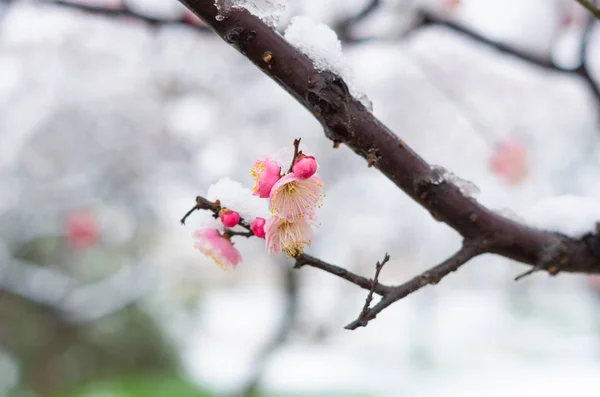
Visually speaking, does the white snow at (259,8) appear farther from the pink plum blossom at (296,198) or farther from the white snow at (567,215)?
the white snow at (567,215)

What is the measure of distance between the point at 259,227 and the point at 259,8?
274 millimetres

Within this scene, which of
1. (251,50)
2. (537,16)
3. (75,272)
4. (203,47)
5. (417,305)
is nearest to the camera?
(251,50)

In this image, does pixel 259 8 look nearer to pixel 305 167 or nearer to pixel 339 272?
pixel 305 167

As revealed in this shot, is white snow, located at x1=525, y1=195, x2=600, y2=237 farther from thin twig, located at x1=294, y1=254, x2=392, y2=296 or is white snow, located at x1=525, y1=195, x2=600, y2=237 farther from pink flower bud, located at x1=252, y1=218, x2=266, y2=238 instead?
pink flower bud, located at x1=252, y1=218, x2=266, y2=238

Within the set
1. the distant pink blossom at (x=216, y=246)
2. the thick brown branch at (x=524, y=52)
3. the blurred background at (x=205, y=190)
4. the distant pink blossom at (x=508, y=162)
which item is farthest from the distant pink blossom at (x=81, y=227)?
the distant pink blossom at (x=216, y=246)

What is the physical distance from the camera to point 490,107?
6.21 meters

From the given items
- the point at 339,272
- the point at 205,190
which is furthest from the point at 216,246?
the point at 205,190

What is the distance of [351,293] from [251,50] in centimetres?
780

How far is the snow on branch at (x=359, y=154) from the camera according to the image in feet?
1.86

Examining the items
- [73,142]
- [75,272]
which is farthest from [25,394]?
[73,142]

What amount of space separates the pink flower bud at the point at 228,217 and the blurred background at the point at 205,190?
6.57 feet

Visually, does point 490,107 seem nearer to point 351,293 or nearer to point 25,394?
point 351,293

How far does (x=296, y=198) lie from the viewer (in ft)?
2.06

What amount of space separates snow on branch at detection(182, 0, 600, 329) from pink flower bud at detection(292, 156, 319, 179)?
2 centimetres
